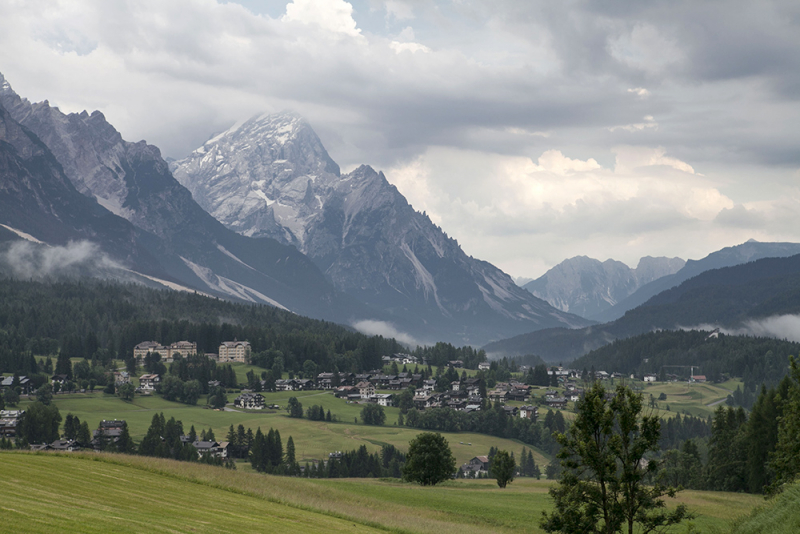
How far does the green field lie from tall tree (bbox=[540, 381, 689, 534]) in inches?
474

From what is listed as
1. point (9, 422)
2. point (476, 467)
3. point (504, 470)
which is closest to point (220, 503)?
point (504, 470)

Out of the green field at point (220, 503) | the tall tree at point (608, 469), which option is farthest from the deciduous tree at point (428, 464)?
the tall tree at point (608, 469)

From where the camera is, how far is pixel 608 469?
46.7m

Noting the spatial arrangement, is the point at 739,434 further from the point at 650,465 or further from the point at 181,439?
the point at 181,439

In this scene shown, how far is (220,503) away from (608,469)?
26941 millimetres

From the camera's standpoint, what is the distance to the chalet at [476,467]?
182 metres

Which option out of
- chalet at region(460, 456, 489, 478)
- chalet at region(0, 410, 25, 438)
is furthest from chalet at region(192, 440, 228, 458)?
chalet at region(460, 456, 489, 478)

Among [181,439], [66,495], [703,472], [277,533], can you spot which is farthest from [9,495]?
[181,439]

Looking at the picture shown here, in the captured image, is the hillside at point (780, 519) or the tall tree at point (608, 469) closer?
the hillside at point (780, 519)

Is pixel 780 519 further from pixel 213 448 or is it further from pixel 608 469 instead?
pixel 213 448

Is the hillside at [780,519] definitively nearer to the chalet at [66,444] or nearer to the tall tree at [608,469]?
the tall tree at [608,469]

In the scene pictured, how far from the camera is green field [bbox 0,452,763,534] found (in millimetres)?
37781

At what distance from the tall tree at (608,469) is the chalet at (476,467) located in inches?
5386

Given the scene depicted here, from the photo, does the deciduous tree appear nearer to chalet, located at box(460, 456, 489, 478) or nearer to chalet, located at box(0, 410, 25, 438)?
chalet, located at box(460, 456, 489, 478)
